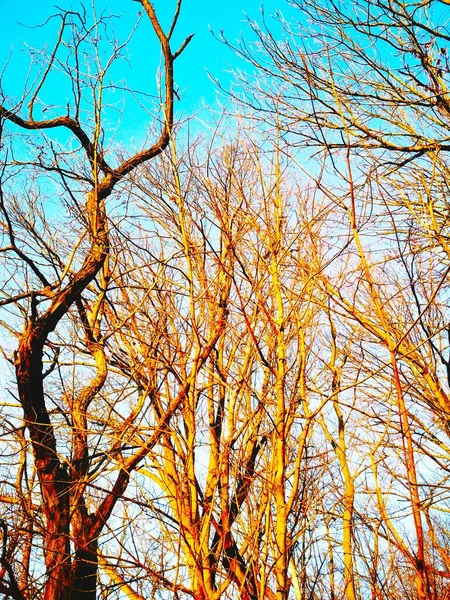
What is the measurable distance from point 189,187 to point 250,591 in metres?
2.47

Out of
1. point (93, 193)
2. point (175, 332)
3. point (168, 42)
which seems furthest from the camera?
point (168, 42)

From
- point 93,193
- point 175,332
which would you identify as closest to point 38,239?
point 93,193

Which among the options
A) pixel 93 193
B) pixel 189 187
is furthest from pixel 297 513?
pixel 93 193

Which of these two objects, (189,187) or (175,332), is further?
(189,187)

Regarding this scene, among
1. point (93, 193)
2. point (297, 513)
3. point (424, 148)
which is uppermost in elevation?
point (93, 193)

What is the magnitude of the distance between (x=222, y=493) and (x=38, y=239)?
154 inches

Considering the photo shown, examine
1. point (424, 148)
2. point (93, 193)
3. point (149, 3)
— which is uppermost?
point (149, 3)

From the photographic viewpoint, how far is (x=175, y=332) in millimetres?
3029

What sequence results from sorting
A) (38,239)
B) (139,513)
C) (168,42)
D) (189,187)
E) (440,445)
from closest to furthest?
(139,513)
(189,187)
(168,42)
(440,445)
(38,239)

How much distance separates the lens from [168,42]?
4016mm

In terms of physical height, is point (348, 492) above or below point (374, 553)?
above

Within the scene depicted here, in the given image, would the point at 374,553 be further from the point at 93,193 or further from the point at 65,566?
the point at 93,193

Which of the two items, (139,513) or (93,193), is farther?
(93,193)

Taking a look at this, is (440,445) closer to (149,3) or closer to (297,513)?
(297,513)
